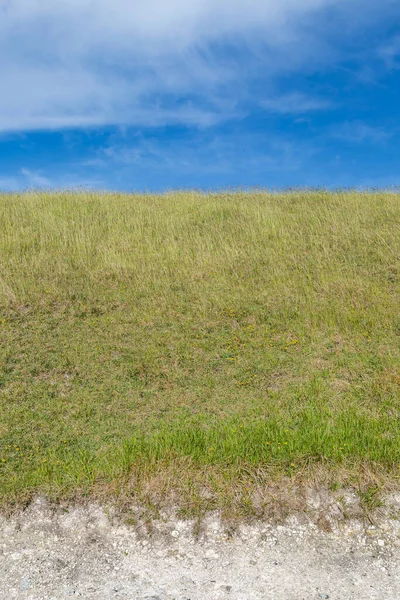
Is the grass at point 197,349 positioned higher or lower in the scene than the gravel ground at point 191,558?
higher

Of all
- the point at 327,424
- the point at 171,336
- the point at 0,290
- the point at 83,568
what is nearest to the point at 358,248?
the point at 171,336

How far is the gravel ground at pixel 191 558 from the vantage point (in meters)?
5.30

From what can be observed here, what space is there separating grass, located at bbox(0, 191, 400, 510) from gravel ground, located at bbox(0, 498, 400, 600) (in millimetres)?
415

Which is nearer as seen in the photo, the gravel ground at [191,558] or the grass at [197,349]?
the gravel ground at [191,558]

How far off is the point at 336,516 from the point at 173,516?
1.92 metres

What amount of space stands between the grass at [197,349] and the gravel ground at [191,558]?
16.3 inches

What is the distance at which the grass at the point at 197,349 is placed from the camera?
23.0 ft

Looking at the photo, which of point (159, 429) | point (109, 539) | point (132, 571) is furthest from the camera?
point (159, 429)

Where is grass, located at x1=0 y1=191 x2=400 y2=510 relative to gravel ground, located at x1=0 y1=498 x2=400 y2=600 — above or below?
above

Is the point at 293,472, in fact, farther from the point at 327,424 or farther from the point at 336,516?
the point at 327,424

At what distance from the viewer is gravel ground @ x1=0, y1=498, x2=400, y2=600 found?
530 centimetres

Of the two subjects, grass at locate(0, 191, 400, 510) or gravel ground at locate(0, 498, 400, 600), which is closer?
gravel ground at locate(0, 498, 400, 600)

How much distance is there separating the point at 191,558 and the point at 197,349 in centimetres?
559

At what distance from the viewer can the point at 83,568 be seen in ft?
18.7
